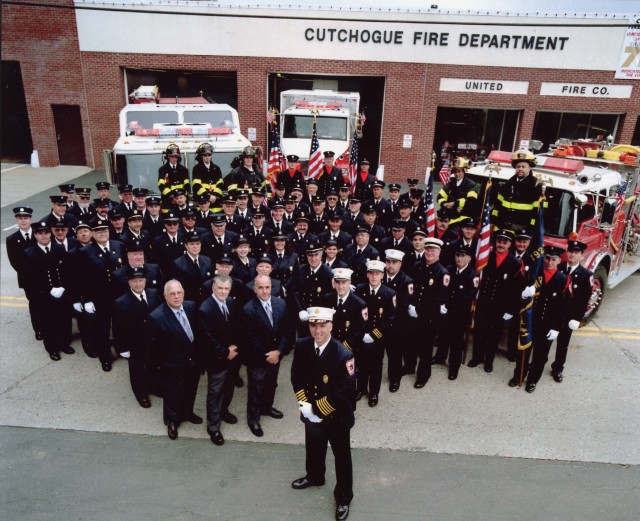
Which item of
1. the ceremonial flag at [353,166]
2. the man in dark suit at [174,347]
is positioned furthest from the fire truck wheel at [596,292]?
the man in dark suit at [174,347]

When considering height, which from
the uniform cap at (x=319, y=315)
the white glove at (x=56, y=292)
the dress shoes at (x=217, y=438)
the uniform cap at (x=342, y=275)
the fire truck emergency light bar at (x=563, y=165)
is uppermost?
the fire truck emergency light bar at (x=563, y=165)

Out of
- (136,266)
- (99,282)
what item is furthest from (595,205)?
(99,282)

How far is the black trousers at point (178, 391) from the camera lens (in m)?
5.25

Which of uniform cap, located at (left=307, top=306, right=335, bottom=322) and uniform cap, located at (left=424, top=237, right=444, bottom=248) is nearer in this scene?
uniform cap, located at (left=307, top=306, right=335, bottom=322)

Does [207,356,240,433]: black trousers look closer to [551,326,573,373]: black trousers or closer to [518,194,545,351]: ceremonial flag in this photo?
[518,194,545,351]: ceremonial flag

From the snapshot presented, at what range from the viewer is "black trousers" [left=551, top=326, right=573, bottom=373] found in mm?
6578

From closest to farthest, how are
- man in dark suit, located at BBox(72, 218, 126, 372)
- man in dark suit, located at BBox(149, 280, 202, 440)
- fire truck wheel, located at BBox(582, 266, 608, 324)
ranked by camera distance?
man in dark suit, located at BBox(149, 280, 202, 440), man in dark suit, located at BBox(72, 218, 126, 372), fire truck wheel, located at BBox(582, 266, 608, 324)

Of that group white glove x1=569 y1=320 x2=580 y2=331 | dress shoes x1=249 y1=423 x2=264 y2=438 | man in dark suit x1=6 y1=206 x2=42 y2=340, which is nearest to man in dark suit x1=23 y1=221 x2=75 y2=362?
man in dark suit x1=6 y1=206 x2=42 y2=340

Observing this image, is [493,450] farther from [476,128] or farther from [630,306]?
[476,128]

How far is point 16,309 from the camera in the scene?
8.51 m

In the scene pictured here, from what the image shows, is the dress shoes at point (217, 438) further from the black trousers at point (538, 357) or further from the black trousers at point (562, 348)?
the black trousers at point (562, 348)

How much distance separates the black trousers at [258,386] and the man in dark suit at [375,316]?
3.62 ft

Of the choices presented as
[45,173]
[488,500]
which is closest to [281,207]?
[488,500]

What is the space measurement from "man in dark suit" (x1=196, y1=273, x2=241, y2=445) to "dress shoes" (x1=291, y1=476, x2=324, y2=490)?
103cm
